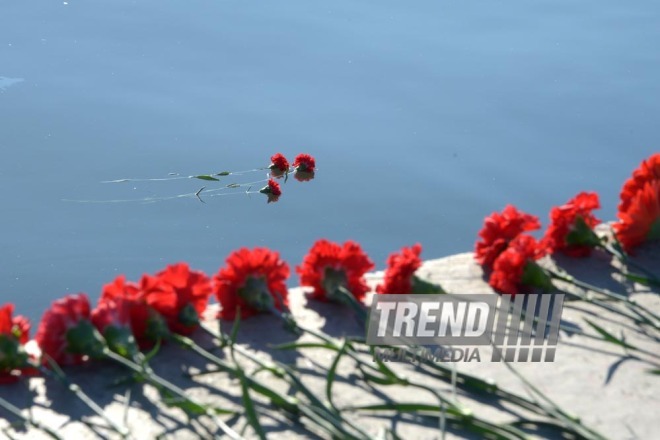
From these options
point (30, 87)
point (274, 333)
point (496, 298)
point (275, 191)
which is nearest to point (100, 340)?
point (274, 333)

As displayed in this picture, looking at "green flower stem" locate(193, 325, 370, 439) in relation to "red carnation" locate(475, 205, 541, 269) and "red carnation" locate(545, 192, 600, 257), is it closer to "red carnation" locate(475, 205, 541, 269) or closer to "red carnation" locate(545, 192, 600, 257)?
"red carnation" locate(475, 205, 541, 269)

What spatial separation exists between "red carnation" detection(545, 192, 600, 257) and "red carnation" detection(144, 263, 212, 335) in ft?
2.54

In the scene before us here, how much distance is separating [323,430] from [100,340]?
1.21 ft

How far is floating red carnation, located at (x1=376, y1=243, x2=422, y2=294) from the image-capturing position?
1778 millimetres

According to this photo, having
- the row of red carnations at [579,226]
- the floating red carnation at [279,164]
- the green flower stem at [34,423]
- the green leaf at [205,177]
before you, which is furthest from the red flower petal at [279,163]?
the green flower stem at [34,423]

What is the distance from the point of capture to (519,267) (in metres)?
1.83

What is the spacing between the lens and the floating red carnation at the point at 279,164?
2.64 metres

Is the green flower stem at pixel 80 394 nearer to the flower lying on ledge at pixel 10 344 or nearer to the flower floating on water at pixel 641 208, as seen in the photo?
the flower lying on ledge at pixel 10 344

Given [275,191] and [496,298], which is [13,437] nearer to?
[496,298]

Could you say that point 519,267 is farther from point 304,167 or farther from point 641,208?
point 304,167

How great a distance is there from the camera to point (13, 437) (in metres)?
1.39

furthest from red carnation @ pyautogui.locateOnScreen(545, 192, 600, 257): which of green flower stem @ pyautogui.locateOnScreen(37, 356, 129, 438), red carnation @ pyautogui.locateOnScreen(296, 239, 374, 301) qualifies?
green flower stem @ pyautogui.locateOnScreen(37, 356, 129, 438)

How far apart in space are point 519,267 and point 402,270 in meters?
0.23

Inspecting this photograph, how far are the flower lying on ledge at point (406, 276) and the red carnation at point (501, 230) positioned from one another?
0.22 m
